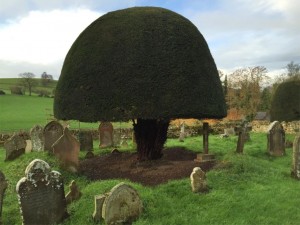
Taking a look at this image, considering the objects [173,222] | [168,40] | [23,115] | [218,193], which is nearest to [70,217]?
[173,222]

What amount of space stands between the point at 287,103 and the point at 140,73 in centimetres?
1876

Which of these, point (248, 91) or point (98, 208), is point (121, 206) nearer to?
point (98, 208)

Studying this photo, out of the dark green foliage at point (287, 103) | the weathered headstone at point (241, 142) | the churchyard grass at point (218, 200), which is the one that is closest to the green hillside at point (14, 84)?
the dark green foliage at point (287, 103)

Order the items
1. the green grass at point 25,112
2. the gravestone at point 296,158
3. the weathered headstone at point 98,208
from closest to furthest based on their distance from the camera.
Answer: the weathered headstone at point 98,208, the gravestone at point 296,158, the green grass at point 25,112

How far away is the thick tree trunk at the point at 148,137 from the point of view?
1248 centimetres

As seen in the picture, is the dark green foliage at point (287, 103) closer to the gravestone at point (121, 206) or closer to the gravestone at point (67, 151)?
the gravestone at point (67, 151)

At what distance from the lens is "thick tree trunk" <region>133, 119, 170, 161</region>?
1248 cm

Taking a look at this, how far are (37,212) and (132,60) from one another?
17.2 ft

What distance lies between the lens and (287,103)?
26.5 metres

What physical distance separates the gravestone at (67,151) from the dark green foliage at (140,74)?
0.69m

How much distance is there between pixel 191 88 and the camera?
429 inches

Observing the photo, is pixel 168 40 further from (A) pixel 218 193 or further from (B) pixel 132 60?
(A) pixel 218 193

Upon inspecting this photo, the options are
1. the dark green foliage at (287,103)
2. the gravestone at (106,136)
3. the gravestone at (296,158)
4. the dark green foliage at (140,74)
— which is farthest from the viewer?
the dark green foliage at (287,103)

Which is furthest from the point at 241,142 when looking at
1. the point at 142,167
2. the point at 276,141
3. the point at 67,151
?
the point at 67,151
